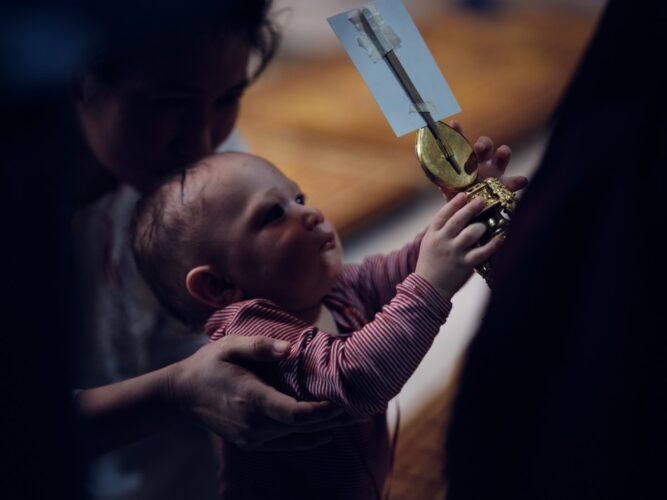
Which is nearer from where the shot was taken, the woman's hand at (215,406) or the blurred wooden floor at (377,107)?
the woman's hand at (215,406)

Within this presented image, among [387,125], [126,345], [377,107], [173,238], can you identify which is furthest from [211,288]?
[387,125]

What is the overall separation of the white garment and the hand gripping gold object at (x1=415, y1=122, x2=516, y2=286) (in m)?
0.26

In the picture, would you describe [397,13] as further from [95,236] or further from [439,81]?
[95,236]

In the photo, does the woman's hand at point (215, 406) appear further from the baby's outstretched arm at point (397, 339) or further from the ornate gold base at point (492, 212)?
the ornate gold base at point (492, 212)

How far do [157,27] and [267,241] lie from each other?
190 millimetres

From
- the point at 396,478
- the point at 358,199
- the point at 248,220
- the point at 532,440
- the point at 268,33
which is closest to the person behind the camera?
the point at 532,440

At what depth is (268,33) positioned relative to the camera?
95cm

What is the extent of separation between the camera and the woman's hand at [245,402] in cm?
61

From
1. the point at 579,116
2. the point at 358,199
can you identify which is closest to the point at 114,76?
the point at 579,116

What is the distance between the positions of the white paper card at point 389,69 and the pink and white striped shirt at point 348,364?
0.11 metres

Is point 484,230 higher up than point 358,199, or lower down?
higher up

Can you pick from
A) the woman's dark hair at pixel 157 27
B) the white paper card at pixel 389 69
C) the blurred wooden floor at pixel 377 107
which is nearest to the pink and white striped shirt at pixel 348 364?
the white paper card at pixel 389 69

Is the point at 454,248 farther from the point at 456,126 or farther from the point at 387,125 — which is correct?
the point at 387,125

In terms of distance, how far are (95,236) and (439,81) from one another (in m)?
0.48
